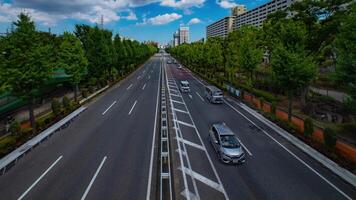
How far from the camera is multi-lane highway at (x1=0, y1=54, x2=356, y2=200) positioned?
13695 millimetres

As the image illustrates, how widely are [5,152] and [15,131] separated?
9.10ft

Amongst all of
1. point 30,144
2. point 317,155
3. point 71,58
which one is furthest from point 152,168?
point 71,58

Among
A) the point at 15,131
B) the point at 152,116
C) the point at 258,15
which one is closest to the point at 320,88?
the point at 152,116

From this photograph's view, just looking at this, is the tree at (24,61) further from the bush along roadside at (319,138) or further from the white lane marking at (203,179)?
the bush along roadside at (319,138)

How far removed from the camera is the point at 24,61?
22016mm

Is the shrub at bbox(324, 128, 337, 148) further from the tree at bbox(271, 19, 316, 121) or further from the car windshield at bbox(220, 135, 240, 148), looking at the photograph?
the tree at bbox(271, 19, 316, 121)

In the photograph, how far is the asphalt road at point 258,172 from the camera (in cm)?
1357

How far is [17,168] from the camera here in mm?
16688

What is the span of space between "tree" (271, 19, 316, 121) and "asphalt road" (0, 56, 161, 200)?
13678mm

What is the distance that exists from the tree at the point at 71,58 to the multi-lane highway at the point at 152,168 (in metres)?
11.2

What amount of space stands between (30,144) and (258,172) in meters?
17.5

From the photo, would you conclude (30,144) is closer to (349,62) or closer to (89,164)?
(89,164)

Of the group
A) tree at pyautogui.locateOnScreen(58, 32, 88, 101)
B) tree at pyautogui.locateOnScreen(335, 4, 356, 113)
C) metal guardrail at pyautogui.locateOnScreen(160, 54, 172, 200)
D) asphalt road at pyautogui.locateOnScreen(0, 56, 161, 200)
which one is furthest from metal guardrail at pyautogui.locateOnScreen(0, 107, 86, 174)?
tree at pyautogui.locateOnScreen(335, 4, 356, 113)

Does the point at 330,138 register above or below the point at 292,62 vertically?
below
